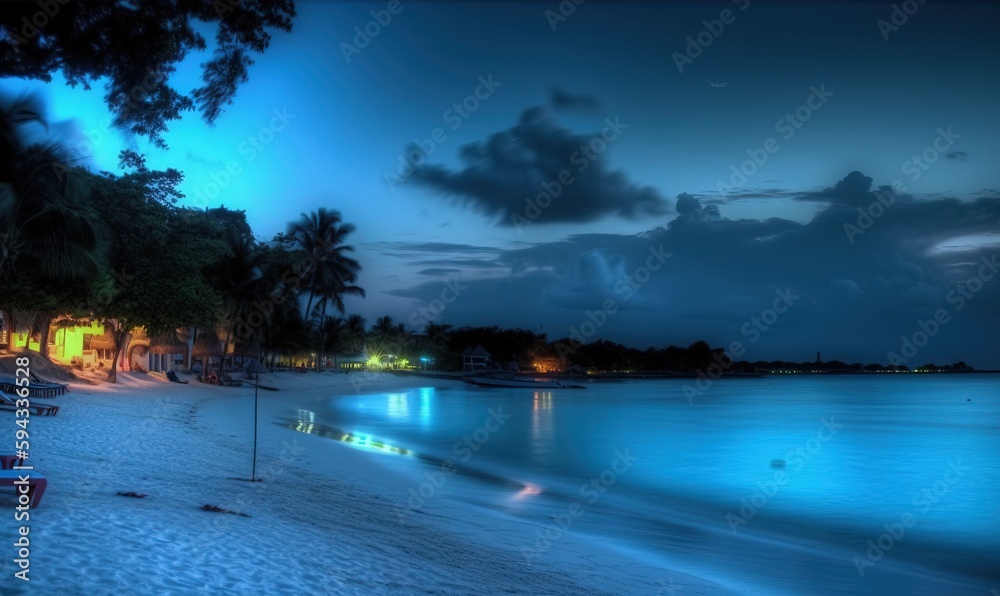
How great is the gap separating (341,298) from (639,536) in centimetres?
4816

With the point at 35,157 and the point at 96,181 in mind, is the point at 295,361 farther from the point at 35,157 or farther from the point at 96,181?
the point at 35,157

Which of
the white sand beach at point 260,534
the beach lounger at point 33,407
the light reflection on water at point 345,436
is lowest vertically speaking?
the light reflection on water at point 345,436

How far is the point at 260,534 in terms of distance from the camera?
19.4ft

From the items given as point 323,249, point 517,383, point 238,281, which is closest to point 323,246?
point 323,249

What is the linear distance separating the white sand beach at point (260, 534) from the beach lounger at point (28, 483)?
13 cm

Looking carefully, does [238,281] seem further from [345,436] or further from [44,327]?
[345,436]

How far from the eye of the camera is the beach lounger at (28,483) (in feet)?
17.2

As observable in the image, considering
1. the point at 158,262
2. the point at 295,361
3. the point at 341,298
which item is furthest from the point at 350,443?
the point at 295,361

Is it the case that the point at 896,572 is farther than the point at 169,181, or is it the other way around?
the point at 169,181

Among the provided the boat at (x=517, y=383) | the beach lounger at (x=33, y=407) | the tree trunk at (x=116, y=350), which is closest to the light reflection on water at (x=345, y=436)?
the beach lounger at (x=33, y=407)

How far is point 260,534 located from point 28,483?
1885 millimetres

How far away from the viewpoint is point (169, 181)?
26125 millimetres

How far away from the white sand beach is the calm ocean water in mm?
856

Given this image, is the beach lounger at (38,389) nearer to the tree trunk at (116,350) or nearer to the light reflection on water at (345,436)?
the light reflection on water at (345,436)
